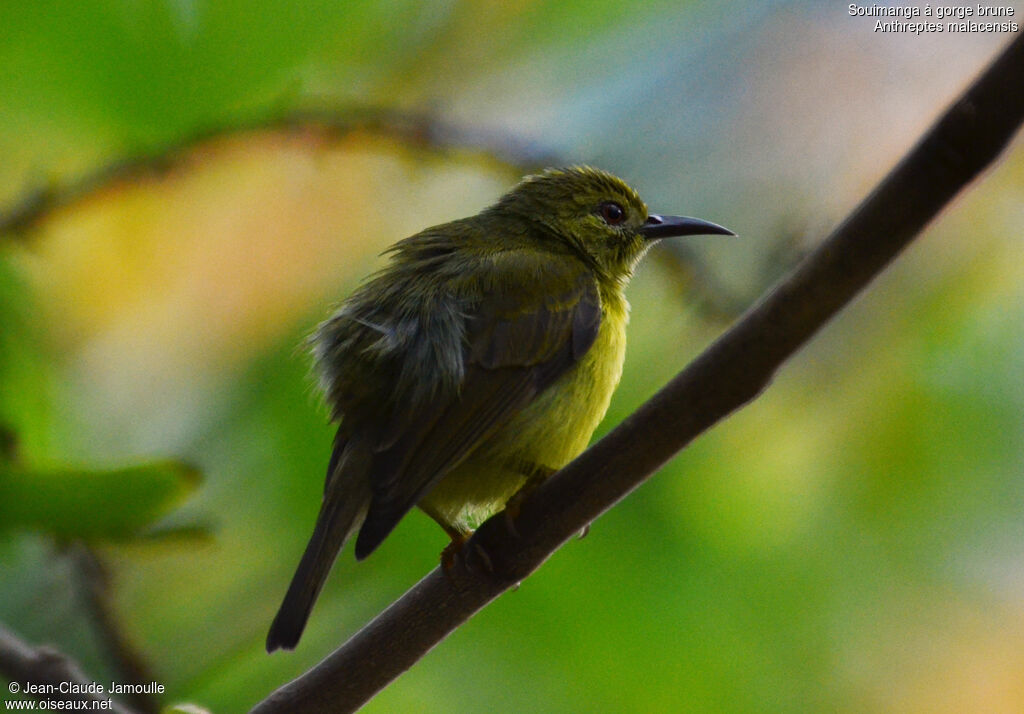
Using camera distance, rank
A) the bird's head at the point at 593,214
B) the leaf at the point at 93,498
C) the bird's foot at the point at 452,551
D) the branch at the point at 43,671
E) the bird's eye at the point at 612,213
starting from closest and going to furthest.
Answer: the leaf at the point at 93,498 → the branch at the point at 43,671 → the bird's foot at the point at 452,551 → the bird's head at the point at 593,214 → the bird's eye at the point at 612,213

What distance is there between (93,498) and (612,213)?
272cm

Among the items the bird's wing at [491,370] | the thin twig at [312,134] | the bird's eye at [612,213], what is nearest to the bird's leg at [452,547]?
the bird's wing at [491,370]

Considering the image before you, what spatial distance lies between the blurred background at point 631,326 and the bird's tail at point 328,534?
6.1 inches

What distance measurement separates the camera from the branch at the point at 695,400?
163 cm

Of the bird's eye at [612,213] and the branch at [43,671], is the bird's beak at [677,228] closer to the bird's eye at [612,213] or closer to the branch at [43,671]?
the bird's eye at [612,213]

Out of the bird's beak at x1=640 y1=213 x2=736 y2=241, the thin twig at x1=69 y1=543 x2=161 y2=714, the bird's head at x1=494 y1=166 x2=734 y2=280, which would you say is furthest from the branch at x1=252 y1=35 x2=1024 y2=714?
the bird's head at x1=494 y1=166 x2=734 y2=280

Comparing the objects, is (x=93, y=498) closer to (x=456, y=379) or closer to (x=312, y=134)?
(x=456, y=379)

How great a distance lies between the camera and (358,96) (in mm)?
3139

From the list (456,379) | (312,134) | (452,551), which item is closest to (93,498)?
(452,551)

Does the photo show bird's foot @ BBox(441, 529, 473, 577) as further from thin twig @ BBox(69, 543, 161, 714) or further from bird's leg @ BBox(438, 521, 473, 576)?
thin twig @ BBox(69, 543, 161, 714)

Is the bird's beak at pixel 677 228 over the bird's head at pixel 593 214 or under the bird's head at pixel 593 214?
under

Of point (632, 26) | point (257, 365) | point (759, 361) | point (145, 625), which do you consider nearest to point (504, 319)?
point (257, 365)

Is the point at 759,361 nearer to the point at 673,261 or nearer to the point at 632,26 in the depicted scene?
the point at 673,261

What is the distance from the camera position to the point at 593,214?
429cm
